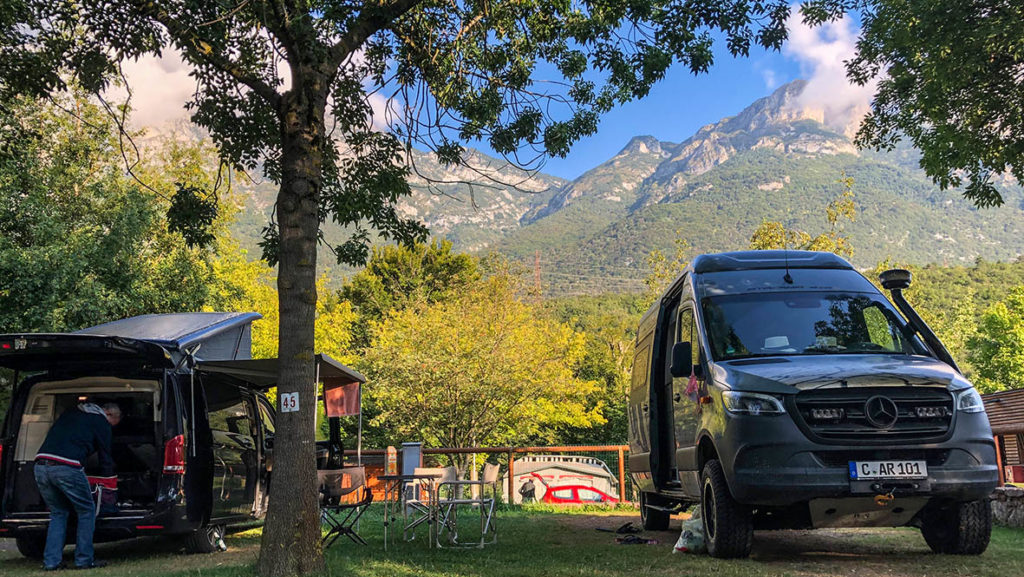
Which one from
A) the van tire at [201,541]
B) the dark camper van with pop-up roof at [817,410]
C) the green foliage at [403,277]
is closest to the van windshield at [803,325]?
the dark camper van with pop-up roof at [817,410]

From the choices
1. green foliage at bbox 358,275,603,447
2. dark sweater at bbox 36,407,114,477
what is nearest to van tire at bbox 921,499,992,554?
dark sweater at bbox 36,407,114,477

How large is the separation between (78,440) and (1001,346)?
6495 cm

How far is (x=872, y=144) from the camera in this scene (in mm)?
15992

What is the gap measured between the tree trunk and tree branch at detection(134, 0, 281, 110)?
1.01 ft

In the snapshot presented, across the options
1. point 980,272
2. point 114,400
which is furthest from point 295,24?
point 980,272

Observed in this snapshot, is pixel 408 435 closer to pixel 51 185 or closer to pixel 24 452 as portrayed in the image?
pixel 51 185

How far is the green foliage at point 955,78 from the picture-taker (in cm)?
1138

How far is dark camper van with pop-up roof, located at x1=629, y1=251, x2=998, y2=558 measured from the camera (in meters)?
5.89

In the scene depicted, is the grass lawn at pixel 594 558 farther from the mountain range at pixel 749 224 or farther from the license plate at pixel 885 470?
the mountain range at pixel 749 224

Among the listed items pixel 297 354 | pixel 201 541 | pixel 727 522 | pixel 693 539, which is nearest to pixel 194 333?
pixel 201 541

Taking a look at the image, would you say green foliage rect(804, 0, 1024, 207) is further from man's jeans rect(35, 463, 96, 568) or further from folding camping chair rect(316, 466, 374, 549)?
man's jeans rect(35, 463, 96, 568)

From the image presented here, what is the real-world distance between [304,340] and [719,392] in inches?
133

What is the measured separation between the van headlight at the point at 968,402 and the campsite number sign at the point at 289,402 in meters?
5.08

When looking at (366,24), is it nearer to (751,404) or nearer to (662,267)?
(751,404)
